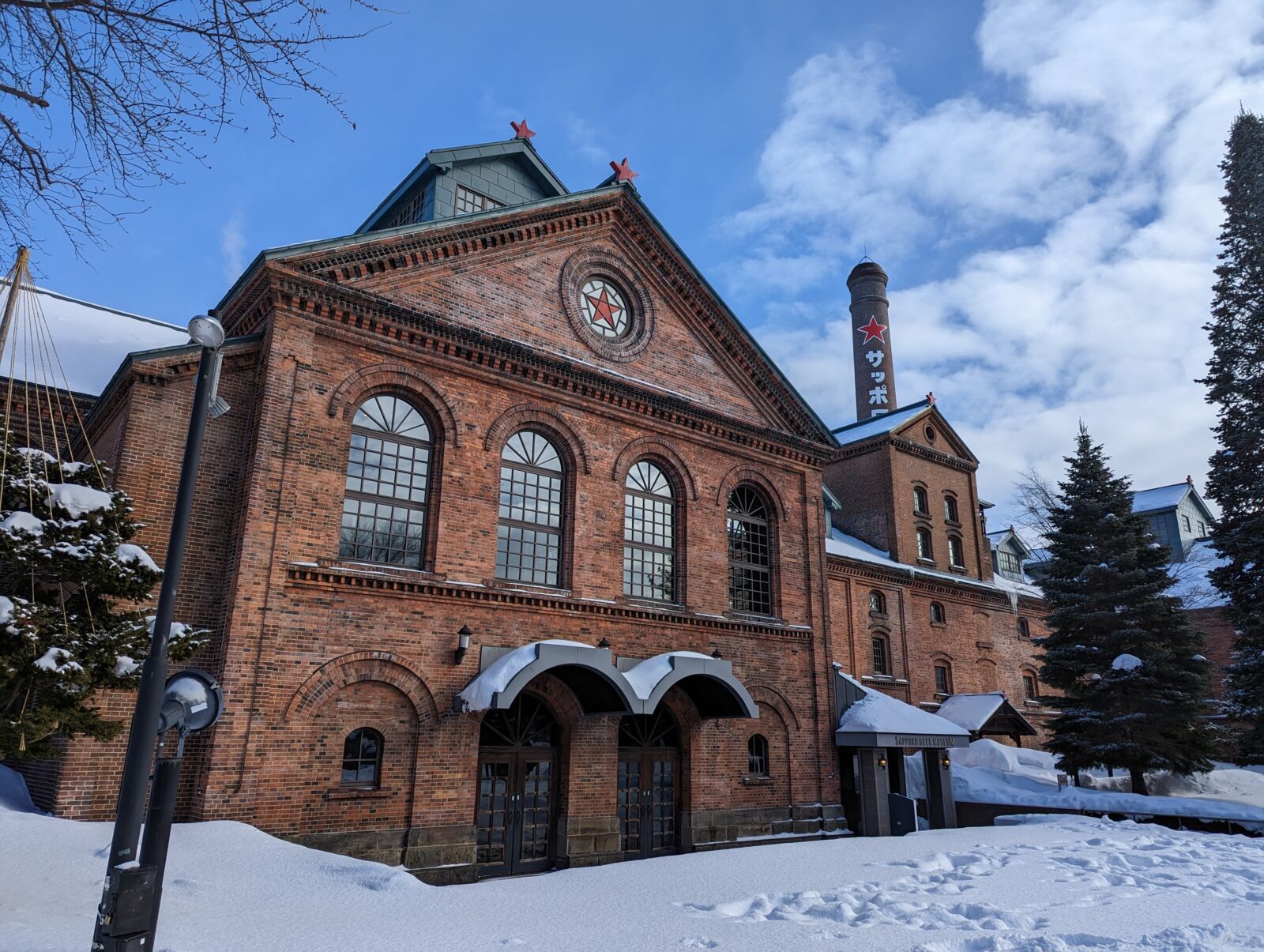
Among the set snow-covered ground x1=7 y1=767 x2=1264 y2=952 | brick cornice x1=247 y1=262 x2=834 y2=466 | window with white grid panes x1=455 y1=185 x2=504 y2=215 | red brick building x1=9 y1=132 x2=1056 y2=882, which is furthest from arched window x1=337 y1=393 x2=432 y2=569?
window with white grid panes x1=455 y1=185 x2=504 y2=215

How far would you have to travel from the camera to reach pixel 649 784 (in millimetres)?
16938

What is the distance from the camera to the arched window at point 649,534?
17719 millimetres

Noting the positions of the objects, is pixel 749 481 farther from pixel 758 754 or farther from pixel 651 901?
pixel 651 901

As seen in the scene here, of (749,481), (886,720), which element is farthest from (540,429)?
(886,720)

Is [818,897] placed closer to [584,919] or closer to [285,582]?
[584,919]

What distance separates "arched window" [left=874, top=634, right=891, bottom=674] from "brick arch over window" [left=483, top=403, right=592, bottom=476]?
1592cm

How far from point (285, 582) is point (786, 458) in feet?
40.7

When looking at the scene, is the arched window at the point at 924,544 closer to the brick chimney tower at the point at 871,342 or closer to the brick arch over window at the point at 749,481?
the brick chimney tower at the point at 871,342

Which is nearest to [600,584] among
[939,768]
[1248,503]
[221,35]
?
[939,768]

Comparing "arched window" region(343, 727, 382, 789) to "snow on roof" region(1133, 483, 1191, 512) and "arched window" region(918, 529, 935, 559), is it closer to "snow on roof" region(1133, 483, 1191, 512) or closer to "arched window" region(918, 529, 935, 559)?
"arched window" region(918, 529, 935, 559)

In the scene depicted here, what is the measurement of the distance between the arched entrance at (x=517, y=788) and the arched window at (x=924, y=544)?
20365 mm

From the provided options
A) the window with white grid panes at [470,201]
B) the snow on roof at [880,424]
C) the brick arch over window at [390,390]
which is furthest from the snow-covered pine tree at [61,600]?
the snow on roof at [880,424]

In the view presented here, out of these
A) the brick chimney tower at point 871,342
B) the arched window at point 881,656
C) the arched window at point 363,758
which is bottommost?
the arched window at point 363,758

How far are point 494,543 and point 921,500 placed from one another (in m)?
22.4
